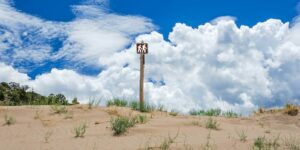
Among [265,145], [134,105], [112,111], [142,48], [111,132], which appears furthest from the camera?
[142,48]

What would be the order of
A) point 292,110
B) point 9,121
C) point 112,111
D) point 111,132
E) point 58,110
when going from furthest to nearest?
point 292,110
point 112,111
point 58,110
point 9,121
point 111,132

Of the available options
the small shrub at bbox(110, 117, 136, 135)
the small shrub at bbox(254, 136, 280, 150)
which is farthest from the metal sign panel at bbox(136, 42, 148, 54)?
the small shrub at bbox(254, 136, 280, 150)

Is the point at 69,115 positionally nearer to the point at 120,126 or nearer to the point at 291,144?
the point at 120,126

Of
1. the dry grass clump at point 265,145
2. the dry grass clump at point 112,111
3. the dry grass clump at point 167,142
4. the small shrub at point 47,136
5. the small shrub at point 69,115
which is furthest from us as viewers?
the dry grass clump at point 112,111

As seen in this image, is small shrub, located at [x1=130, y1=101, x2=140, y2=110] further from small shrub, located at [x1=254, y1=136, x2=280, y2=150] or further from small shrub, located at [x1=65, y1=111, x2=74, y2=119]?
small shrub, located at [x1=254, y1=136, x2=280, y2=150]

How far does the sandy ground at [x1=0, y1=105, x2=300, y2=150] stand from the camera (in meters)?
8.49

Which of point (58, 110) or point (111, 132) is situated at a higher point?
point (58, 110)

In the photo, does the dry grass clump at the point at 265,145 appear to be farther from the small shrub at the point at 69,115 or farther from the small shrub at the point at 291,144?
the small shrub at the point at 69,115

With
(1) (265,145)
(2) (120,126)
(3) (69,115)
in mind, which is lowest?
(1) (265,145)

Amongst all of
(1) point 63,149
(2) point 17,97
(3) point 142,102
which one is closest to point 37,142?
(1) point 63,149

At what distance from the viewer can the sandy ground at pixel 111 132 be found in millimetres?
8492

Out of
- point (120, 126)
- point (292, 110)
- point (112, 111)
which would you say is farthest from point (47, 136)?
point (292, 110)

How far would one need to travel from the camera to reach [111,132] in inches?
368

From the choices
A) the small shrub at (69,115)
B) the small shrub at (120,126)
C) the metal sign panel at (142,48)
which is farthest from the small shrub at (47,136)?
the metal sign panel at (142,48)
